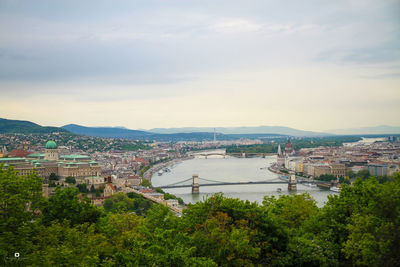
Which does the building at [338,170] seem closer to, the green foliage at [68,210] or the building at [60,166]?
the building at [60,166]

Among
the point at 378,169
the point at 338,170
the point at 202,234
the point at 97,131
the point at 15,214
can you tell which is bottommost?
the point at 338,170

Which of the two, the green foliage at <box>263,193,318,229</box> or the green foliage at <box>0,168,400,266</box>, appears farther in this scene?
the green foliage at <box>263,193,318,229</box>

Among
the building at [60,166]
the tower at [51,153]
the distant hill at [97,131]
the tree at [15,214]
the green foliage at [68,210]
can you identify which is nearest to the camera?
the tree at [15,214]

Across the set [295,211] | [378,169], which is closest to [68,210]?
[295,211]

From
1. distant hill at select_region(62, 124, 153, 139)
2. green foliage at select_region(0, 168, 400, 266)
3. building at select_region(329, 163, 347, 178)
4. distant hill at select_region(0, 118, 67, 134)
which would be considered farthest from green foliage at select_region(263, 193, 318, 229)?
distant hill at select_region(62, 124, 153, 139)

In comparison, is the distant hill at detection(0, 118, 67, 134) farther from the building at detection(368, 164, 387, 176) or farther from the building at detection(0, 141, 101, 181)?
the building at detection(368, 164, 387, 176)

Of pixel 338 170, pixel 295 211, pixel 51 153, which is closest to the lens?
pixel 295 211

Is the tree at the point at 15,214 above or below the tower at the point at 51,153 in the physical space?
above

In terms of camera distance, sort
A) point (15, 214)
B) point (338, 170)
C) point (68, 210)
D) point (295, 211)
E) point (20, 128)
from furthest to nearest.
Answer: point (20, 128), point (338, 170), point (295, 211), point (68, 210), point (15, 214)

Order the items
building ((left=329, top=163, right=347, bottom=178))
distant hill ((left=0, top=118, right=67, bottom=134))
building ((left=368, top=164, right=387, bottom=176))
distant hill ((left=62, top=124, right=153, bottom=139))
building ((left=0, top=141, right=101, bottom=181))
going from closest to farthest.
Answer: building ((left=0, top=141, right=101, bottom=181)) → building ((left=368, top=164, right=387, bottom=176)) → building ((left=329, top=163, right=347, bottom=178)) → distant hill ((left=0, top=118, right=67, bottom=134)) → distant hill ((left=62, top=124, right=153, bottom=139))

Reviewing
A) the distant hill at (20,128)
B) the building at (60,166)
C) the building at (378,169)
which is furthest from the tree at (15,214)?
the distant hill at (20,128)

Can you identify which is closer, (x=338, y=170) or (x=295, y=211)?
(x=295, y=211)

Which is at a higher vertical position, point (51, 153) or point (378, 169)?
point (51, 153)

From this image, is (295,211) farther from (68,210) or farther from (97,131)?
(97,131)
